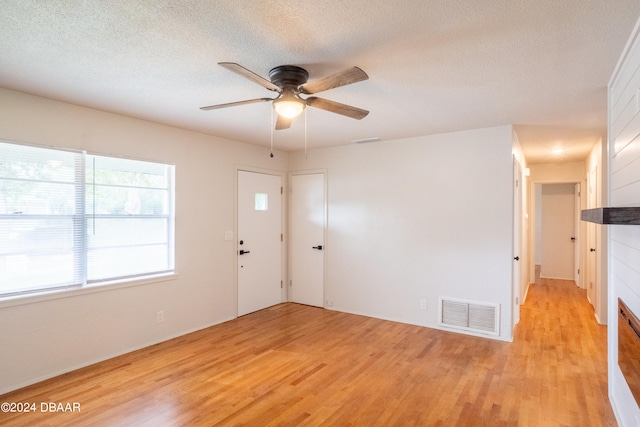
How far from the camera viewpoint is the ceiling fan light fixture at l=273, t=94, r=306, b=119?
221 cm

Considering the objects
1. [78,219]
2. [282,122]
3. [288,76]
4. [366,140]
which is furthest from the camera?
[366,140]

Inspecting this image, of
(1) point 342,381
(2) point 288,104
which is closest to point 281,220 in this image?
(1) point 342,381

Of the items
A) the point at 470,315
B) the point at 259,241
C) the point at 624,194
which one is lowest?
the point at 470,315

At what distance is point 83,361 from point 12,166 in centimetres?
189

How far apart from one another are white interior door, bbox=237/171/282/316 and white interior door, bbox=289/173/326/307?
242 mm

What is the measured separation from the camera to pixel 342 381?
9.53ft

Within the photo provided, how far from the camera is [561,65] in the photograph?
7.41 feet

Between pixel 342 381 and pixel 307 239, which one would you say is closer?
pixel 342 381

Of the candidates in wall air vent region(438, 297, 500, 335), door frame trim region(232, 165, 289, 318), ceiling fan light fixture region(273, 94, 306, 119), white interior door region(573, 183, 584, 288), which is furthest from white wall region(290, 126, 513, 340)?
white interior door region(573, 183, 584, 288)

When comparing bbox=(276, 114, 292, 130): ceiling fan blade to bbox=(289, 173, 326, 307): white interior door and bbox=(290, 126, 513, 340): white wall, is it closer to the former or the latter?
bbox=(290, 126, 513, 340): white wall

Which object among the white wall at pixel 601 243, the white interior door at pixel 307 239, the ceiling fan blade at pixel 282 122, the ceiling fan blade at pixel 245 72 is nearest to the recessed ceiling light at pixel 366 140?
the white interior door at pixel 307 239

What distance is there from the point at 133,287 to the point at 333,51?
124 inches

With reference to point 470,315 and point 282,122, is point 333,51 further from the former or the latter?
point 470,315

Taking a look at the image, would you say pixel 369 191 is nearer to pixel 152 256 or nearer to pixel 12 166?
pixel 152 256
